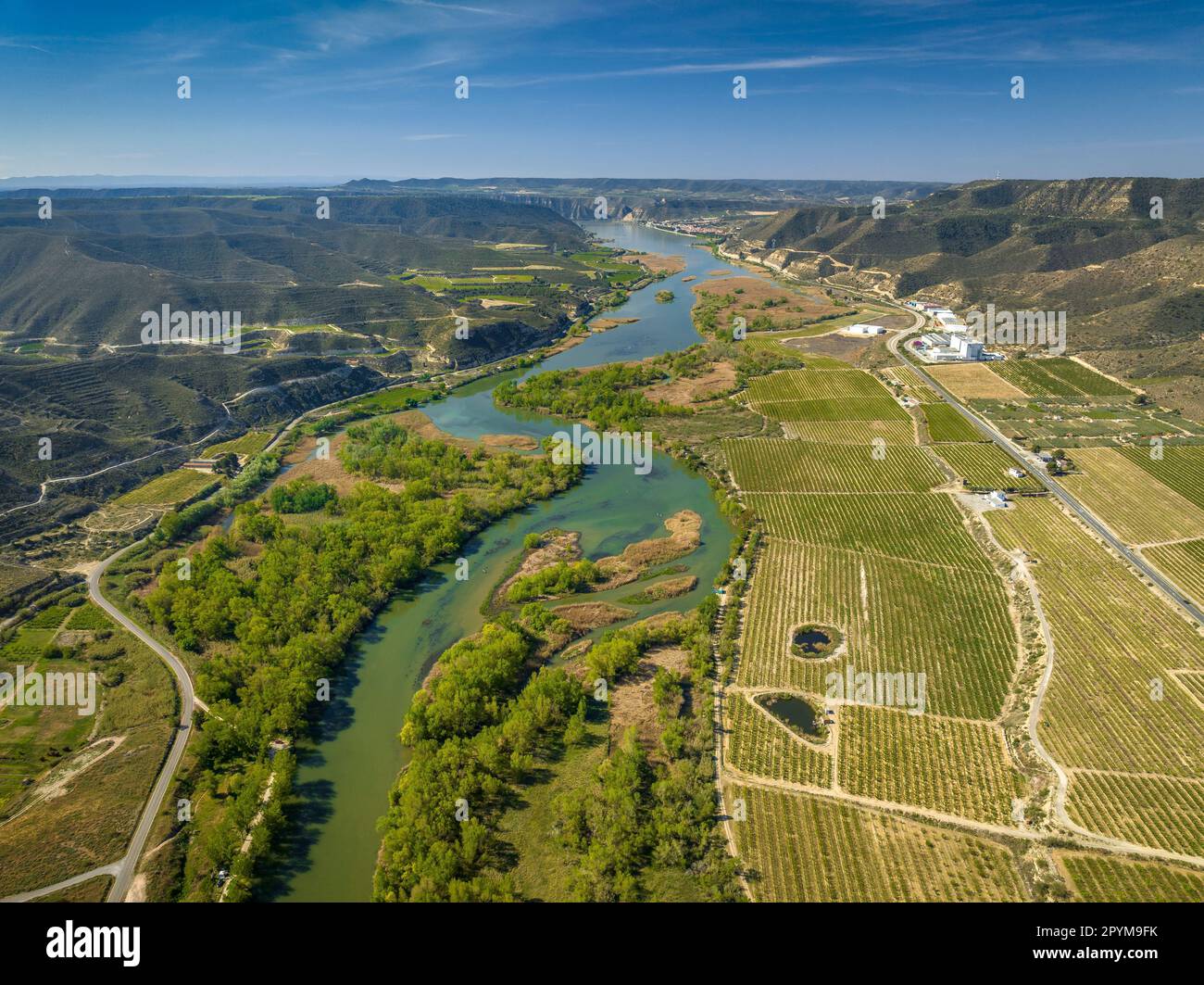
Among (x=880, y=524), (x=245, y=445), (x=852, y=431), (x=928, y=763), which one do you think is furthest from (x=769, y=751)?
(x=245, y=445)

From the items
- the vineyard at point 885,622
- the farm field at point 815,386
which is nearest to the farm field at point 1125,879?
the vineyard at point 885,622

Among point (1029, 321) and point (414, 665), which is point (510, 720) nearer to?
point (414, 665)

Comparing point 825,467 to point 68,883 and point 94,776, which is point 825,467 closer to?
point 94,776

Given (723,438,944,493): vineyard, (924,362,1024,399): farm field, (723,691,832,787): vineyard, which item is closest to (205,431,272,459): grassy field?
(723,438,944,493): vineyard

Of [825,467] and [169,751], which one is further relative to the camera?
[825,467]

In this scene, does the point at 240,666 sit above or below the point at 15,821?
above
